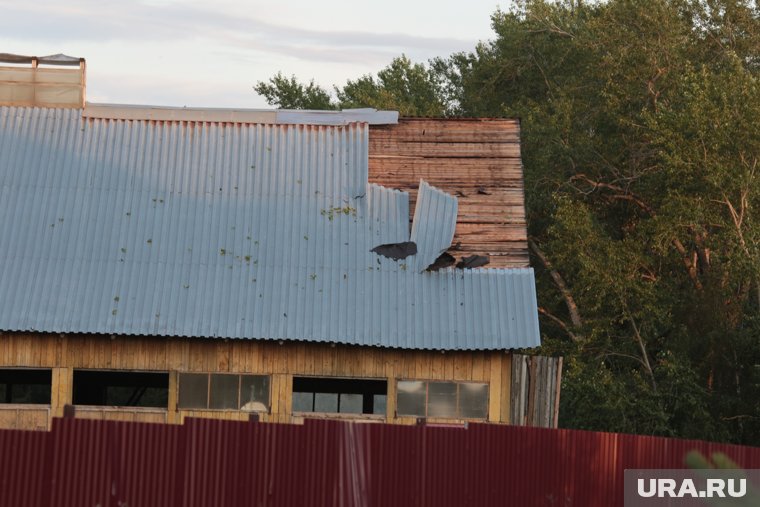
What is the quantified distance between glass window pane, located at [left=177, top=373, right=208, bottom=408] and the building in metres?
0.03

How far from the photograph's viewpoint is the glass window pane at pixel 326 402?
20.5m

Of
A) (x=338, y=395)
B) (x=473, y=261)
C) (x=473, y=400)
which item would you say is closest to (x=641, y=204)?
(x=473, y=261)

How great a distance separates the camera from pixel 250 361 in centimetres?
1972

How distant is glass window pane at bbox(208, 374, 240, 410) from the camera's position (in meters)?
19.6

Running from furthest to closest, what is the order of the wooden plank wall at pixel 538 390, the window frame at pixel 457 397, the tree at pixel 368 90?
the tree at pixel 368 90 → the wooden plank wall at pixel 538 390 → the window frame at pixel 457 397

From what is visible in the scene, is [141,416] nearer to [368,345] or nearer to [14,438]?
[368,345]

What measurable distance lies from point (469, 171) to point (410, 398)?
494 centimetres

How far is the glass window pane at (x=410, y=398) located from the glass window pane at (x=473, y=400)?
0.61 m

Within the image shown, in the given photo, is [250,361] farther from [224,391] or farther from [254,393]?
[224,391]

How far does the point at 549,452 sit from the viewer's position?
13094mm

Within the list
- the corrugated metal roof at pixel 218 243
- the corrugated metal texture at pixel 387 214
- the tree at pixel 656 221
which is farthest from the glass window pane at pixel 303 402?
the tree at pixel 656 221

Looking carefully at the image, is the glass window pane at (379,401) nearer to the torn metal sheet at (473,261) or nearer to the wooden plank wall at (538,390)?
the wooden plank wall at (538,390)

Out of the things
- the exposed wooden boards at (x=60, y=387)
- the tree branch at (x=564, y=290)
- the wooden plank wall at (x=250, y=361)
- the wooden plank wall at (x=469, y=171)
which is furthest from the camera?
the tree branch at (x=564, y=290)

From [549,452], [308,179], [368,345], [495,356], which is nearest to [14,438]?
[549,452]
